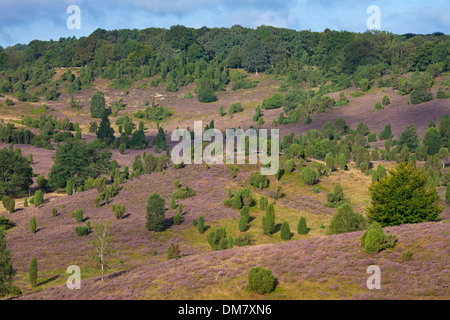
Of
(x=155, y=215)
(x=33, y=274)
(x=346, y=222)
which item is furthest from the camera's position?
(x=155, y=215)

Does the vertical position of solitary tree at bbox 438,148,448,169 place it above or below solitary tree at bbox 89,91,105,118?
below

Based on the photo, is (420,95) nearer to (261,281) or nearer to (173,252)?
(173,252)

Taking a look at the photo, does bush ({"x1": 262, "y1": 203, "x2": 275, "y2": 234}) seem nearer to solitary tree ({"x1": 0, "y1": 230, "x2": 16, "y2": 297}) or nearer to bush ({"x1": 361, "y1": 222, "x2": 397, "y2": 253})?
bush ({"x1": 361, "y1": 222, "x2": 397, "y2": 253})

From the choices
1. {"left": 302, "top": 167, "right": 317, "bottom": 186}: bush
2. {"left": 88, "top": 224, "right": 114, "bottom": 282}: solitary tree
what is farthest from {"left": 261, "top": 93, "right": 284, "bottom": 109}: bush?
{"left": 88, "top": 224, "right": 114, "bottom": 282}: solitary tree

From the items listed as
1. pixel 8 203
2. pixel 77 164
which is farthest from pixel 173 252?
pixel 77 164

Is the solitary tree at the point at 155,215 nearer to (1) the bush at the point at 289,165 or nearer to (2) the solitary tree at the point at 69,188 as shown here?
(1) the bush at the point at 289,165
